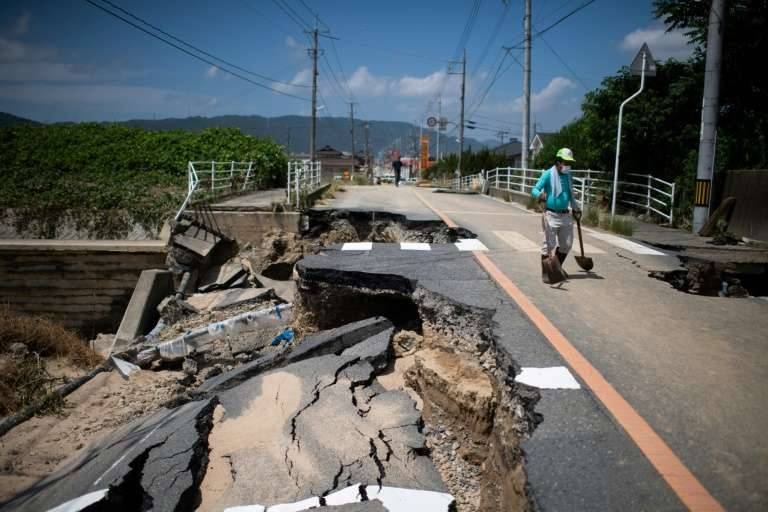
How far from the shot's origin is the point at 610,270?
729cm

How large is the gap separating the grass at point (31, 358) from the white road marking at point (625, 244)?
9.13m

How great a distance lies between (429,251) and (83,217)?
1329 centimetres

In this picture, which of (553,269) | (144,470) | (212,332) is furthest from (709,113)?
(144,470)

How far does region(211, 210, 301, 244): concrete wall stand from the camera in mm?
13008

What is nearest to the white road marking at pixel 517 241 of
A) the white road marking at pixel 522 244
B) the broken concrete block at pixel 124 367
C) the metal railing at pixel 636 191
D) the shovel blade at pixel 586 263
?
the white road marking at pixel 522 244

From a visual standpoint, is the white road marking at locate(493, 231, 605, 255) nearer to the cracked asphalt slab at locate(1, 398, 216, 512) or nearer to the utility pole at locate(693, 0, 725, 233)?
the utility pole at locate(693, 0, 725, 233)

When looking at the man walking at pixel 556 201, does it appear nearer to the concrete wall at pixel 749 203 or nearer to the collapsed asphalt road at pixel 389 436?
the collapsed asphalt road at pixel 389 436

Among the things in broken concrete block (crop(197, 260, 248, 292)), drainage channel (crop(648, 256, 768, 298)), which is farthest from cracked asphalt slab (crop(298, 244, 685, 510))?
broken concrete block (crop(197, 260, 248, 292))

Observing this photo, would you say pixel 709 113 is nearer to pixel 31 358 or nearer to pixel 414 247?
pixel 414 247

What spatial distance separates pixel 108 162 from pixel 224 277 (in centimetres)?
1606

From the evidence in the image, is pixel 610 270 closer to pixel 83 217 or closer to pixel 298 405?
pixel 298 405

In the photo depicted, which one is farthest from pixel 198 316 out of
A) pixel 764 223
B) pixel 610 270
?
pixel 764 223

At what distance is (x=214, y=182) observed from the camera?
1711 cm

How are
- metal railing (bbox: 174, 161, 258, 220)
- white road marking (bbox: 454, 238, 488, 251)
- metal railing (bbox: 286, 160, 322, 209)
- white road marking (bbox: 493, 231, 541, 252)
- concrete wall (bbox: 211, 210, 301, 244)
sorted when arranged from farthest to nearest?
metal railing (bbox: 174, 161, 258, 220) → metal railing (bbox: 286, 160, 322, 209) → concrete wall (bbox: 211, 210, 301, 244) → white road marking (bbox: 493, 231, 541, 252) → white road marking (bbox: 454, 238, 488, 251)
